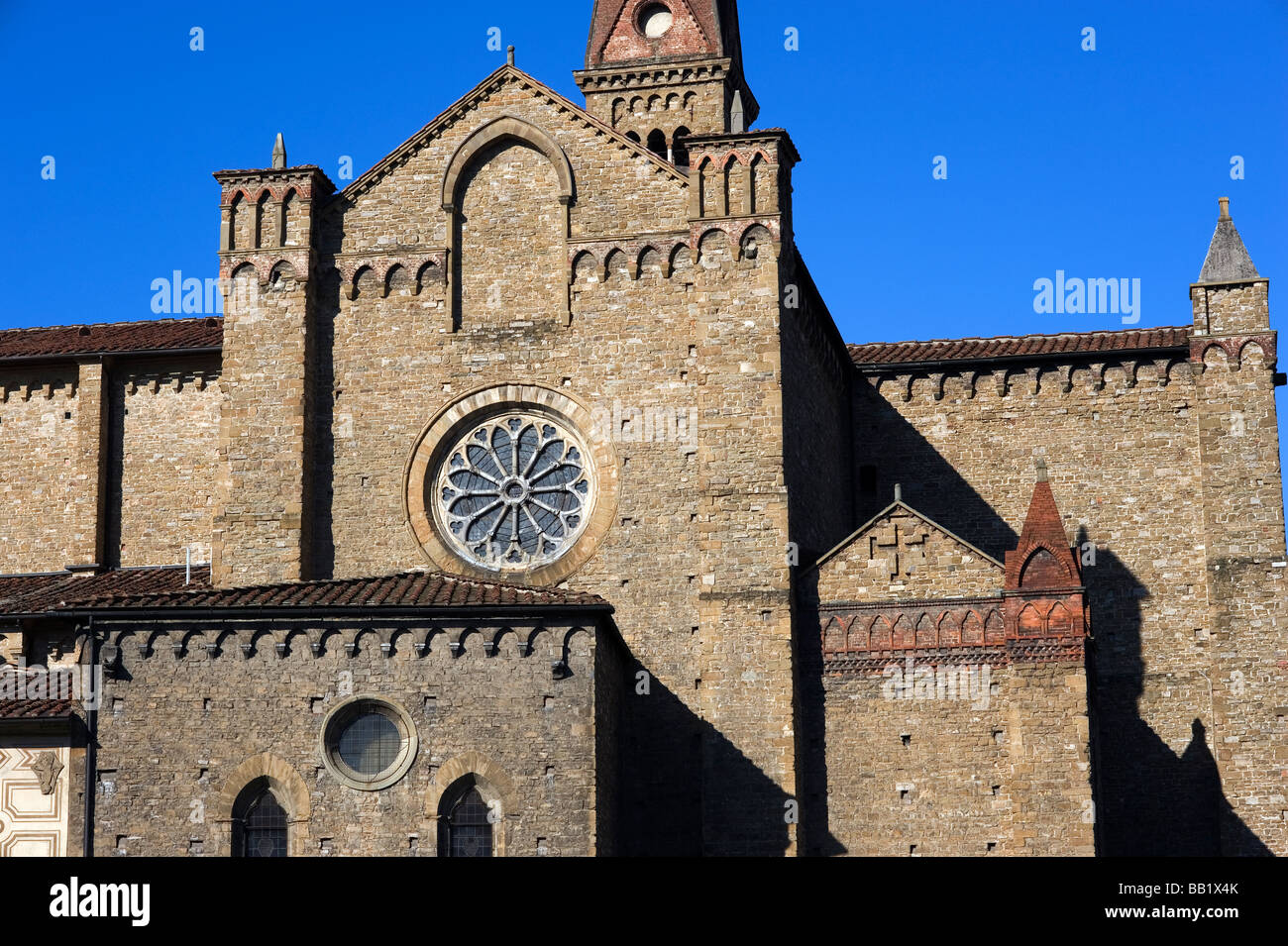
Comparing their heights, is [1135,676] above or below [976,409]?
below

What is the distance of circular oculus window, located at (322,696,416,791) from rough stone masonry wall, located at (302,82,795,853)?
14.2 feet

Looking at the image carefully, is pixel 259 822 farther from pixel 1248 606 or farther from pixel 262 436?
pixel 1248 606

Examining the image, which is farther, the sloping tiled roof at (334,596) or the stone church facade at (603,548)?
the sloping tiled roof at (334,596)

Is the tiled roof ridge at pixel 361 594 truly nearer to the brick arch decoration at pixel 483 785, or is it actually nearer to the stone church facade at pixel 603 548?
the stone church facade at pixel 603 548

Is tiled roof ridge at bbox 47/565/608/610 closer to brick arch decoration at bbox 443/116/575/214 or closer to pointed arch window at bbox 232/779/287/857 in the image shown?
pointed arch window at bbox 232/779/287/857

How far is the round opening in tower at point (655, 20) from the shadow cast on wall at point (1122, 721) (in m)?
13.3

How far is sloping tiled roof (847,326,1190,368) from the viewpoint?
33625 mm

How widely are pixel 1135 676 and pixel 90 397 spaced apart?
18543mm

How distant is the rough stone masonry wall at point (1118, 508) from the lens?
31516mm

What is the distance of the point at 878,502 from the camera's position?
3438cm

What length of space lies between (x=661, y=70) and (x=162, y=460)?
15.6m

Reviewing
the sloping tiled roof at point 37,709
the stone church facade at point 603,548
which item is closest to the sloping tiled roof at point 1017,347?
the stone church facade at point 603,548

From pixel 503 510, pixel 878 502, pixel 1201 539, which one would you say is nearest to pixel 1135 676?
pixel 1201 539
